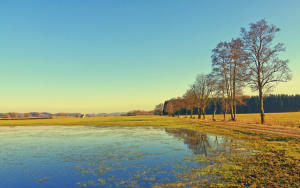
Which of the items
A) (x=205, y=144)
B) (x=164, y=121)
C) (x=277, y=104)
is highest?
(x=277, y=104)

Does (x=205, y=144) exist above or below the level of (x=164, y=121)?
above

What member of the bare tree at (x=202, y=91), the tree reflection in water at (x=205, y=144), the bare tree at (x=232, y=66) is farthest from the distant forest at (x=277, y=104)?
the tree reflection in water at (x=205, y=144)

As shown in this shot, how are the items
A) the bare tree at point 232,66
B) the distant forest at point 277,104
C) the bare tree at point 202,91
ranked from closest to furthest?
the bare tree at point 232,66 → the bare tree at point 202,91 → the distant forest at point 277,104

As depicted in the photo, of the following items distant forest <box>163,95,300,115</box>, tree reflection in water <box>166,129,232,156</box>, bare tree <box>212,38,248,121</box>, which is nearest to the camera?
tree reflection in water <box>166,129,232,156</box>

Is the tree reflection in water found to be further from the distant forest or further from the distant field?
the distant forest

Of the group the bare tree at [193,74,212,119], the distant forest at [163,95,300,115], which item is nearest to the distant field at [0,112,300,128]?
the bare tree at [193,74,212,119]

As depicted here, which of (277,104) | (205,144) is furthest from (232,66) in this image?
(277,104)

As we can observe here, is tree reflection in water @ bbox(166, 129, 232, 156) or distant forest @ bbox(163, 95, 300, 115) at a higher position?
distant forest @ bbox(163, 95, 300, 115)

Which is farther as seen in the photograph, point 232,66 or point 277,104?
point 277,104

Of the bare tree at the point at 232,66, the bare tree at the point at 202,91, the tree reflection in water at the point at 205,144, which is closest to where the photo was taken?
the tree reflection in water at the point at 205,144

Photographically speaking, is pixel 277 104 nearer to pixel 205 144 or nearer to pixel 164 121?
pixel 164 121

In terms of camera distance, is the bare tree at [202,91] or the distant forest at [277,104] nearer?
the bare tree at [202,91]

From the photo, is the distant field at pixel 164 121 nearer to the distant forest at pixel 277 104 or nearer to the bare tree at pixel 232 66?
the bare tree at pixel 232 66

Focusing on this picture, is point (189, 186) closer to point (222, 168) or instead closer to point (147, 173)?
point (147, 173)
